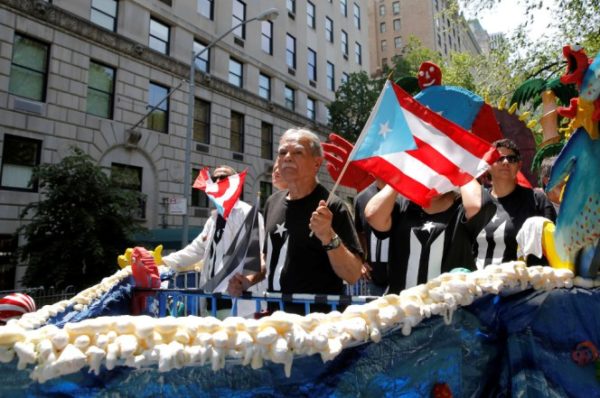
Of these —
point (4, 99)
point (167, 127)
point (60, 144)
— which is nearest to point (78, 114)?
point (60, 144)

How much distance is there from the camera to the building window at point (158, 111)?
17.4 metres

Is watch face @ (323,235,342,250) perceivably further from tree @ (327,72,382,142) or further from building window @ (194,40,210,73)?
tree @ (327,72,382,142)

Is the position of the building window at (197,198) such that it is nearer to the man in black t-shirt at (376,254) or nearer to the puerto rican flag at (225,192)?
the puerto rican flag at (225,192)

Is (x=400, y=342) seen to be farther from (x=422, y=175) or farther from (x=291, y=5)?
(x=291, y=5)

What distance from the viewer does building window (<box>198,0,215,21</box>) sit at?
20109 mm

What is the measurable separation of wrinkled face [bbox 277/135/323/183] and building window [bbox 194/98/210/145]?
Answer: 17114 millimetres

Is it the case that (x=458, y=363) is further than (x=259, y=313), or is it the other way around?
(x=259, y=313)

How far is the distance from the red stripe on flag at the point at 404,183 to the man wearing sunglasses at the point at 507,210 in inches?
25.2

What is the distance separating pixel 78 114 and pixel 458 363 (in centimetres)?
1573

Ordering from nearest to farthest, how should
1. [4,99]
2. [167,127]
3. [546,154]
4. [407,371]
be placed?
[407,371] → [546,154] → [4,99] → [167,127]

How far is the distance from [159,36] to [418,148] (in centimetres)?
1796

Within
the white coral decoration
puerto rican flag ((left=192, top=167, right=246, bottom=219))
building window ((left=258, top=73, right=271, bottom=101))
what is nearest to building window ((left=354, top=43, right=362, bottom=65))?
building window ((left=258, top=73, right=271, bottom=101))

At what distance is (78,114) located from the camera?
48.1 feet

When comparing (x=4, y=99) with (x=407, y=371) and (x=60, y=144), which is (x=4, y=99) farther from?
(x=407, y=371)
